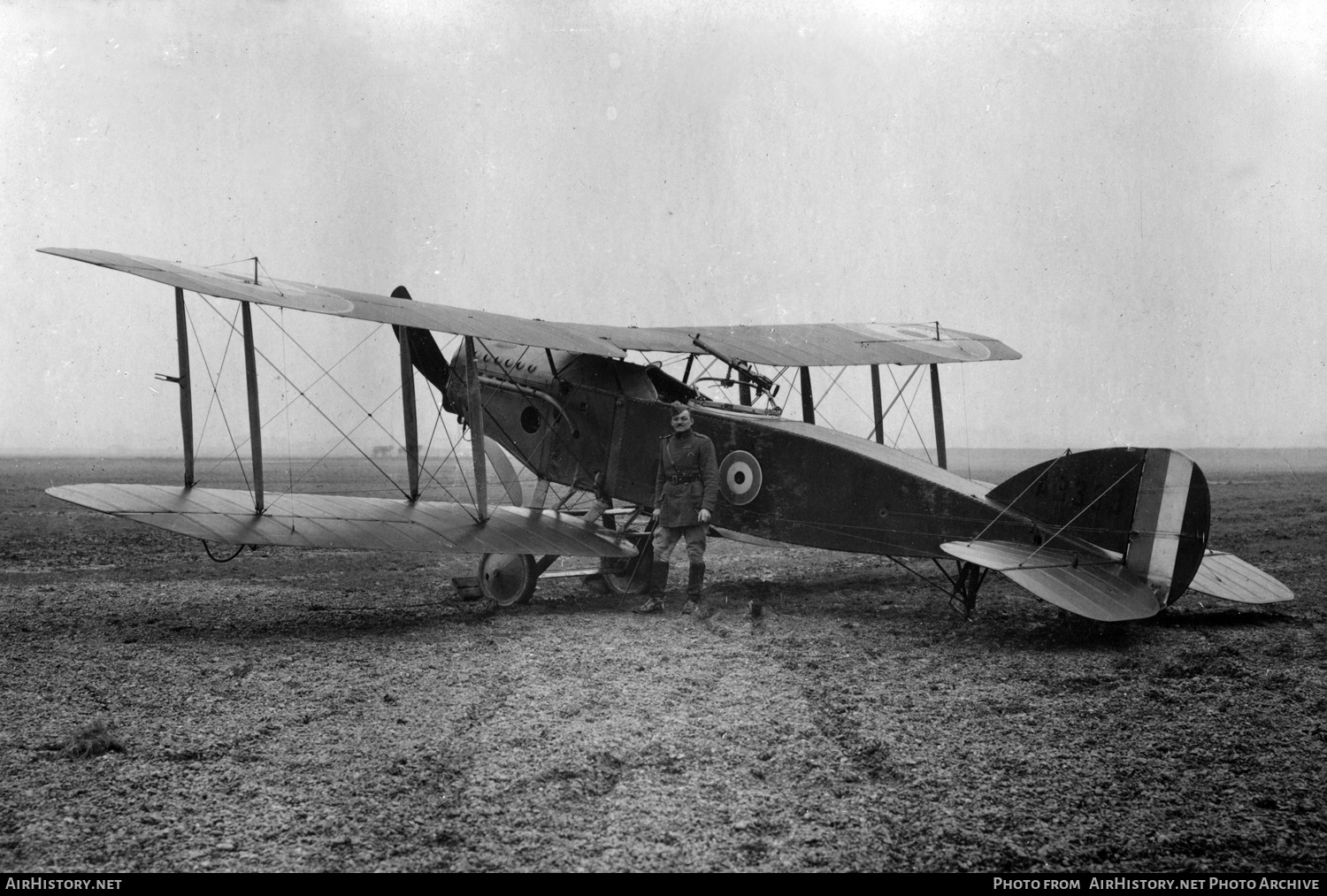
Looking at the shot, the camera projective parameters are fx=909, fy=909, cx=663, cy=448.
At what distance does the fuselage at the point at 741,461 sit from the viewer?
8.06 metres

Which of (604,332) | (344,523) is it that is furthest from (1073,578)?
(344,523)

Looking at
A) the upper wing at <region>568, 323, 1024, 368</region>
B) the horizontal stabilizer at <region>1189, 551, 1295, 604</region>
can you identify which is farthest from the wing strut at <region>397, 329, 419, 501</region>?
the horizontal stabilizer at <region>1189, 551, 1295, 604</region>

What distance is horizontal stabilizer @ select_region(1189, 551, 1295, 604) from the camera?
284 inches

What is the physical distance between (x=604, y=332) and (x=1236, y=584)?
647cm

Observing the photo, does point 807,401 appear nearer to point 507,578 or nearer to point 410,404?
point 507,578

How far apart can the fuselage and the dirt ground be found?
0.86 m

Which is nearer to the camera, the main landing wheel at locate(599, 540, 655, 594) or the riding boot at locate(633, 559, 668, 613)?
the riding boot at locate(633, 559, 668, 613)

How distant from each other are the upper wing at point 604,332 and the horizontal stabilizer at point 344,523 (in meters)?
1.81

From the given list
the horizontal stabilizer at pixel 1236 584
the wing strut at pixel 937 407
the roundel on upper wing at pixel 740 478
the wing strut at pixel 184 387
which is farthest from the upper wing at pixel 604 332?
the horizontal stabilizer at pixel 1236 584

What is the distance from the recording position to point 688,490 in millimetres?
8742

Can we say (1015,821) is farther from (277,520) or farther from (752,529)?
(277,520)

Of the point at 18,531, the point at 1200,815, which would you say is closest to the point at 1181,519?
the point at 1200,815

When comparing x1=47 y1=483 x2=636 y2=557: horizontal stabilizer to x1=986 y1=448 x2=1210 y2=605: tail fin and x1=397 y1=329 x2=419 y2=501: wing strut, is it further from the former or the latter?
x1=986 y1=448 x2=1210 y2=605: tail fin

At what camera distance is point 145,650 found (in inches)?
266
